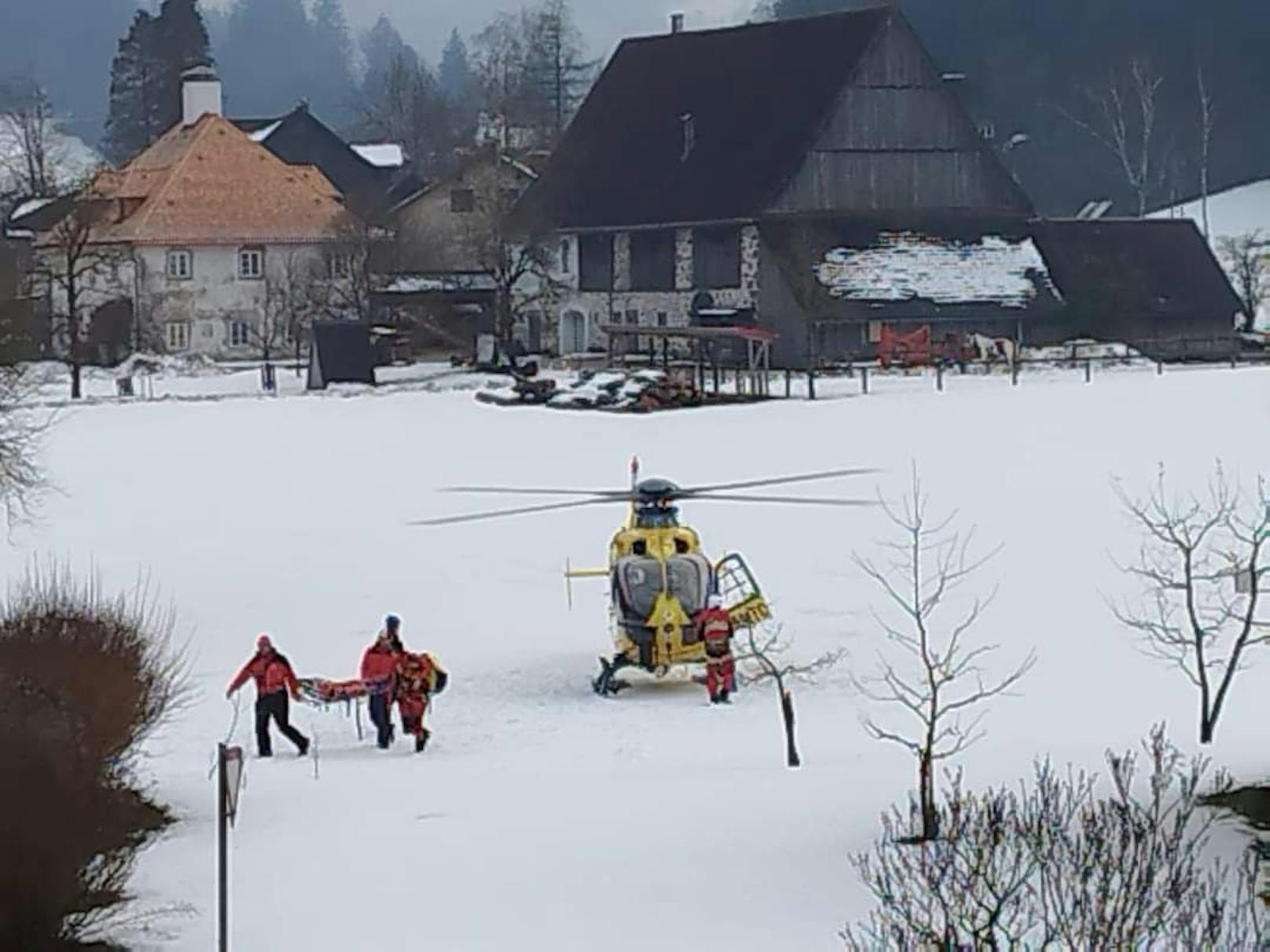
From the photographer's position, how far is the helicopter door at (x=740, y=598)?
26.2 meters

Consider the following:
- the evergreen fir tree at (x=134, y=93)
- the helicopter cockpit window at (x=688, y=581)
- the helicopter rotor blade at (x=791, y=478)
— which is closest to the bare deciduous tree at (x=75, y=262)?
the helicopter rotor blade at (x=791, y=478)

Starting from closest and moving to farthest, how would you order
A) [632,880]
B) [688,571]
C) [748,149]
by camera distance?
1. [632,880]
2. [688,571]
3. [748,149]

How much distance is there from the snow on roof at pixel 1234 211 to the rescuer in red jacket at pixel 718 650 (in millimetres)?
65141

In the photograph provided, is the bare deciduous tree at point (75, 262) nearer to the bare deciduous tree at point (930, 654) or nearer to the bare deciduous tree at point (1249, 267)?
the bare deciduous tree at point (930, 654)

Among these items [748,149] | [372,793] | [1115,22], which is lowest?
[372,793]

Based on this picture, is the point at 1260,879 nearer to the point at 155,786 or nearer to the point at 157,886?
the point at 157,886

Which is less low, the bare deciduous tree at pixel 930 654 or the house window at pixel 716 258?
the house window at pixel 716 258

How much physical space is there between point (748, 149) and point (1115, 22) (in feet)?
133

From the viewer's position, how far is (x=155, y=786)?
19.4m

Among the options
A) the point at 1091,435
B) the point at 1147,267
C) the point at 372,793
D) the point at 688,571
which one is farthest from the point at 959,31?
the point at 372,793

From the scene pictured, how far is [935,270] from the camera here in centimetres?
6150

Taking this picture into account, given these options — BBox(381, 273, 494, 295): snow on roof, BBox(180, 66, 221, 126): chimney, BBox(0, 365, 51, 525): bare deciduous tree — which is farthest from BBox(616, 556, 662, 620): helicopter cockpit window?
BBox(180, 66, 221, 126): chimney

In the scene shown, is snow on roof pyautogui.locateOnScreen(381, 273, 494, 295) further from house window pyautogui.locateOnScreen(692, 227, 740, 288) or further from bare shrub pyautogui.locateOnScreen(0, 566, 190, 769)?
bare shrub pyautogui.locateOnScreen(0, 566, 190, 769)

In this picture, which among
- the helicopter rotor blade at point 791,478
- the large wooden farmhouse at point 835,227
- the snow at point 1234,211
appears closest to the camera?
the helicopter rotor blade at point 791,478
